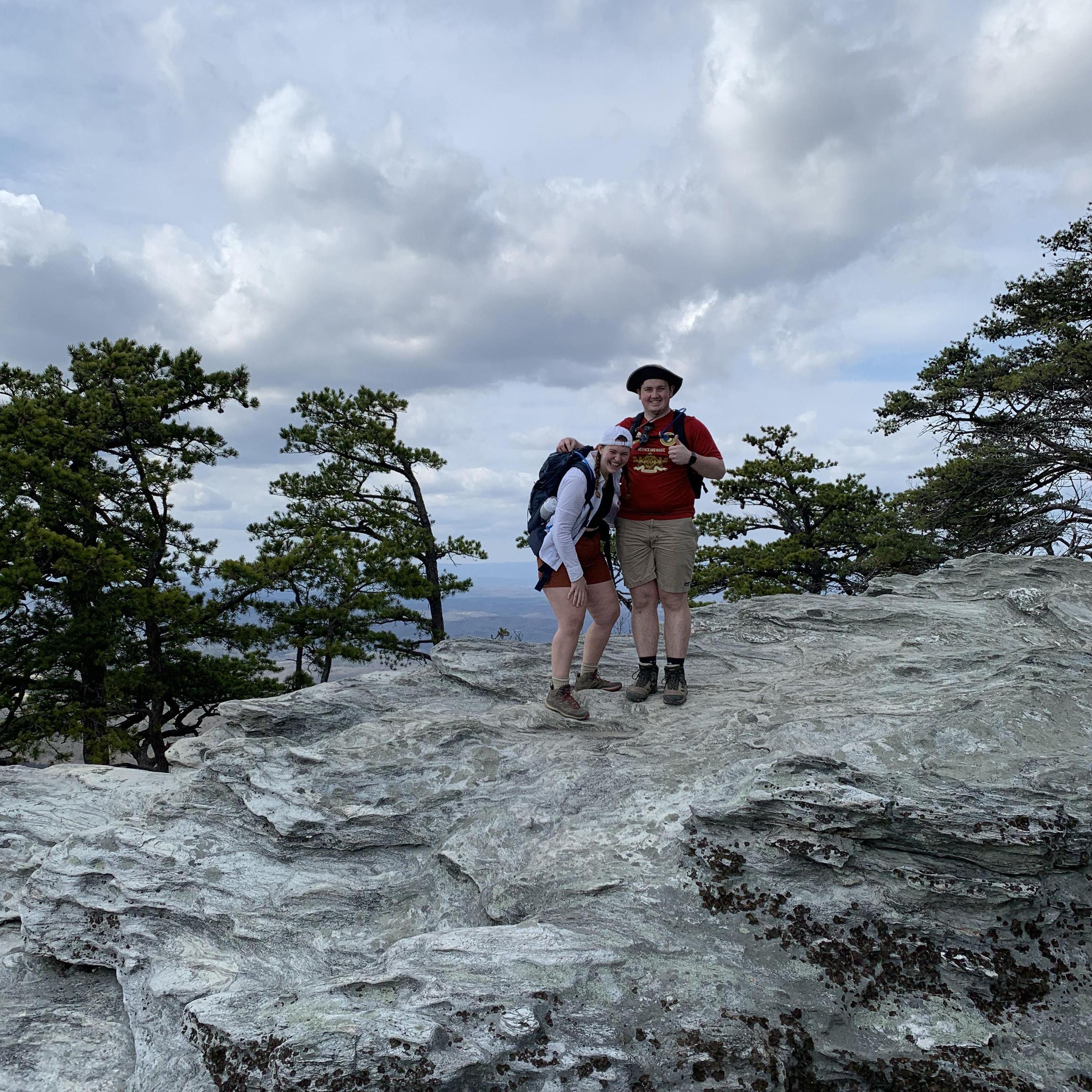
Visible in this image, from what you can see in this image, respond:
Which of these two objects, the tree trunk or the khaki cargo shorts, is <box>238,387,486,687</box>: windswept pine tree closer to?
the tree trunk

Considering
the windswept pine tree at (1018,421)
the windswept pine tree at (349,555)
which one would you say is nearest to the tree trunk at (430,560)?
the windswept pine tree at (349,555)

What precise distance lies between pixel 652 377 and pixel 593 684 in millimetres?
3797

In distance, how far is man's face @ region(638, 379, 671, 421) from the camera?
771cm

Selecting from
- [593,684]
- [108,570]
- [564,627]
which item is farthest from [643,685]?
[108,570]

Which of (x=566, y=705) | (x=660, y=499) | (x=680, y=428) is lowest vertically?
(x=566, y=705)

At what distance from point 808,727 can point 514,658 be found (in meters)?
4.94

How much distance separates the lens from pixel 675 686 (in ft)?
27.8

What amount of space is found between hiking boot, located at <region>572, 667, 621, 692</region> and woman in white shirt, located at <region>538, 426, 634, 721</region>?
0.79 ft

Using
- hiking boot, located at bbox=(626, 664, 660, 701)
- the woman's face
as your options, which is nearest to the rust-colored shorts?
the woman's face

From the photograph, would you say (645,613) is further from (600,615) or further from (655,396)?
(655,396)

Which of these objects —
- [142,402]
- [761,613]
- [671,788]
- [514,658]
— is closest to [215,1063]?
[671,788]

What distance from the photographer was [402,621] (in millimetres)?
26266

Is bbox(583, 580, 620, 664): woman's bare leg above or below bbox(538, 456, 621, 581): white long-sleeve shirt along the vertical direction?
below

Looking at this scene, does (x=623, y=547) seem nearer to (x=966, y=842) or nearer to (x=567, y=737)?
(x=567, y=737)
